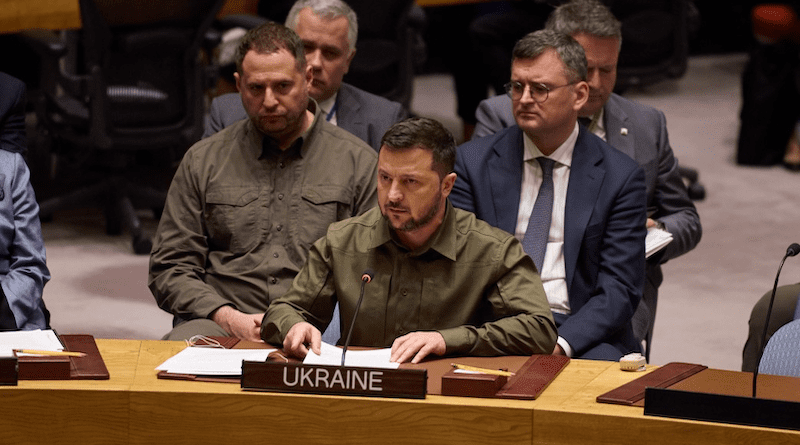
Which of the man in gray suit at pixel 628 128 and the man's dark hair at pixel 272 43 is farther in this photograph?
the man in gray suit at pixel 628 128

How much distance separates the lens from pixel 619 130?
11.6 feet

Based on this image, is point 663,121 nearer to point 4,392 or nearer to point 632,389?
point 632,389

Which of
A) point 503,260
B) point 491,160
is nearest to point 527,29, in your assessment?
point 491,160

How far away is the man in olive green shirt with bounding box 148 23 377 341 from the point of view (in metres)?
3.13

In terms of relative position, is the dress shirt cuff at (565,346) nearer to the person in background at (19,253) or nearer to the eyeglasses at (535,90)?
the eyeglasses at (535,90)

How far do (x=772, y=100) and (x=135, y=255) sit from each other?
355cm

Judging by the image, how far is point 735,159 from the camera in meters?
7.11

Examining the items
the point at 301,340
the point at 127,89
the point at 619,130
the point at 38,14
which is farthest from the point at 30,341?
the point at 38,14

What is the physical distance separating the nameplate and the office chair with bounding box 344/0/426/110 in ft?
10.8

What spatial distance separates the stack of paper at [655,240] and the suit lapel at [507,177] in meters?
0.44

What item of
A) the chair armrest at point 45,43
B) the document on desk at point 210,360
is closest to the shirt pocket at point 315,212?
the document on desk at point 210,360

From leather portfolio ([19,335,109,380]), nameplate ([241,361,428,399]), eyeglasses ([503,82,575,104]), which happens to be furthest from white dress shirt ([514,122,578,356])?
leather portfolio ([19,335,109,380])

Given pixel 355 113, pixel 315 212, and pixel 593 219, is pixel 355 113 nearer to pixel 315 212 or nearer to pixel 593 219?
pixel 315 212

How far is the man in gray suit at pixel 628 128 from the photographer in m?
3.46
